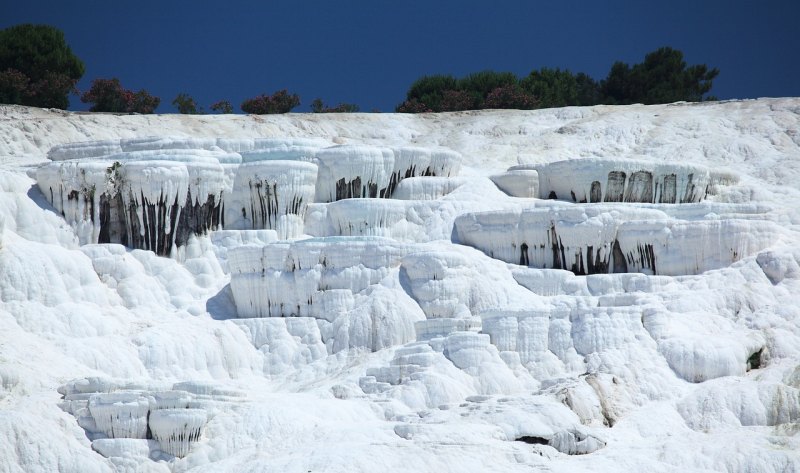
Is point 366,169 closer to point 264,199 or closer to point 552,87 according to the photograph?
point 264,199

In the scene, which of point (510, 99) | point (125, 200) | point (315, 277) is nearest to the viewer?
point (315, 277)

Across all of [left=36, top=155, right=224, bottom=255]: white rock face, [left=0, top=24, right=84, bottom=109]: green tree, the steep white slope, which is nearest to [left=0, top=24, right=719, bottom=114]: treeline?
[left=0, top=24, right=84, bottom=109]: green tree

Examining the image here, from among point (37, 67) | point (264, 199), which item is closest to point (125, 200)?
point (264, 199)

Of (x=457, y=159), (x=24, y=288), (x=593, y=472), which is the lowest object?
(x=593, y=472)

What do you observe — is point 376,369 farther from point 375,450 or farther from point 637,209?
point 637,209

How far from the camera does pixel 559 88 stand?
65.4 meters

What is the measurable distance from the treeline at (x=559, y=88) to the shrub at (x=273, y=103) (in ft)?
16.2

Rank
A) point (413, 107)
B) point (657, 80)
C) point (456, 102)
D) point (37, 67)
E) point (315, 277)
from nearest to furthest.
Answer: point (315, 277)
point (37, 67)
point (456, 102)
point (413, 107)
point (657, 80)

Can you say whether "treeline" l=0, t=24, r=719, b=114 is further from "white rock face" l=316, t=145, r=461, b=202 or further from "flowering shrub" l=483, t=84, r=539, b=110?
"white rock face" l=316, t=145, r=461, b=202

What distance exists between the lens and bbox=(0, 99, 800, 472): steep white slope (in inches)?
1179

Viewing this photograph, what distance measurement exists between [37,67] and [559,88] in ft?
76.2

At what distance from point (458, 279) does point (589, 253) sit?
444 centimetres

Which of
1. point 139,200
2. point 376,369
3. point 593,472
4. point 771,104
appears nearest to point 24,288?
point 139,200

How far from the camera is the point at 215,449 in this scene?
30.1m
